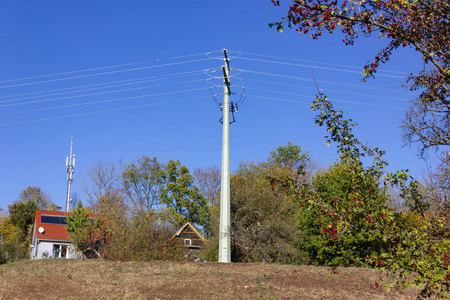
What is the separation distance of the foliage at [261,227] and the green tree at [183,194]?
22274mm

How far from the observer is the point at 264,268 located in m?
14.2

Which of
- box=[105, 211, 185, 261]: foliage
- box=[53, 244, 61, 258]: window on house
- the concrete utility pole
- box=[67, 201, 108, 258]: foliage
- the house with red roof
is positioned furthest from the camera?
box=[53, 244, 61, 258]: window on house

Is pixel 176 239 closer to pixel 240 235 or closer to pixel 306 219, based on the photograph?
pixel 240 235

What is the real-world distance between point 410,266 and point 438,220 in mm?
571

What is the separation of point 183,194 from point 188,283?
35.3 meters

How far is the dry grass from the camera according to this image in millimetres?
9828

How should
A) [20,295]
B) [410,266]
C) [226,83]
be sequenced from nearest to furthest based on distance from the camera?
[410,266] < [20,295] < [226,83]

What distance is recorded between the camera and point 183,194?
46.2 m

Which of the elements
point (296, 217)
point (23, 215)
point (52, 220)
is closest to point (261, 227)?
point (296, 217)

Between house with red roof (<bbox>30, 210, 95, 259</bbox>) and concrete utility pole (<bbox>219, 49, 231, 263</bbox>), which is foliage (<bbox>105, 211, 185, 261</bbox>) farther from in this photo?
house with red roof (<bbox>30, 210, 95, 259</bbox>)

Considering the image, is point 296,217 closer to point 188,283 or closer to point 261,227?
point 261,227

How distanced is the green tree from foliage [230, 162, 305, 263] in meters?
22.3

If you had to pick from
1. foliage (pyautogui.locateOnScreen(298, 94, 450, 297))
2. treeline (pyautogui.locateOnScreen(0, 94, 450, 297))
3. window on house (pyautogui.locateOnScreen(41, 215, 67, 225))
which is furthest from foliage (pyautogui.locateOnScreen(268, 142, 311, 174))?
foliage (pyautogui.locateOnScreen(298, 94, 450, 297))

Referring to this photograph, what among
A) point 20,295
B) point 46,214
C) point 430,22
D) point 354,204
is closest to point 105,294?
point 20,295
